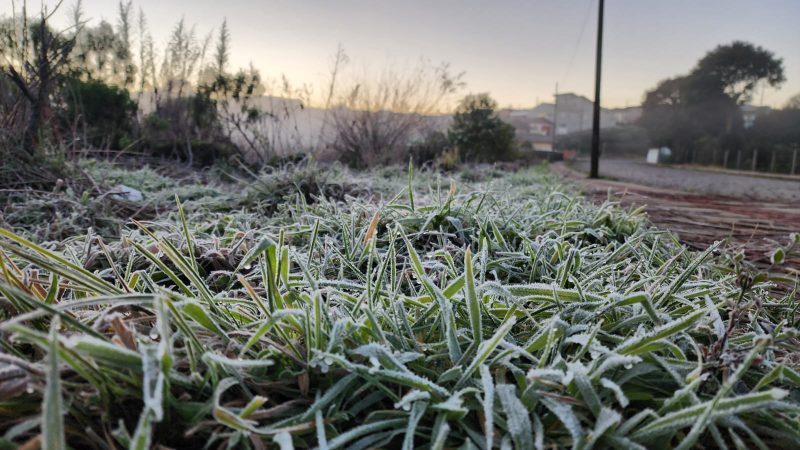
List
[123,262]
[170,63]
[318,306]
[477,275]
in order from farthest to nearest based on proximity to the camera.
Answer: [170,63] < [123,262] < [477,275] < [318,306]

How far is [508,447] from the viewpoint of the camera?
53 centimetres

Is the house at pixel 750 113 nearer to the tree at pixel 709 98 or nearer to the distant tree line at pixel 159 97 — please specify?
the tree at pixel 709 98

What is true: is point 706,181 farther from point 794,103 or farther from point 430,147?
point 430,147

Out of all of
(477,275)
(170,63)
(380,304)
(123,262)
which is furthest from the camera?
(170,63)

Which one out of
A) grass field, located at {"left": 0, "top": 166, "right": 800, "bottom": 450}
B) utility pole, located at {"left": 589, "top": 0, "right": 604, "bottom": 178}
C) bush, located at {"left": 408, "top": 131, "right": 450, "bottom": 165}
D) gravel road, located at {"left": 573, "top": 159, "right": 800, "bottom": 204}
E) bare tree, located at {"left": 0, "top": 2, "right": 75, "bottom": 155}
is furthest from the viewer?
utility pole, located at {"left": 589, "top": 0, "right": 604, "bottom": 178}

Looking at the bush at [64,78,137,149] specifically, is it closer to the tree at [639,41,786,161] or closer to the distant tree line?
the distant tree line

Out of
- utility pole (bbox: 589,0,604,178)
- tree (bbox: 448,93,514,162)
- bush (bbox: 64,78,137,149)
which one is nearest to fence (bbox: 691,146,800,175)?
utility pole (bbox: 589,0,604,178)

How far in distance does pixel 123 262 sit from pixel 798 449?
1.50 metres

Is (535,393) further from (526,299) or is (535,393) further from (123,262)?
(123,262)

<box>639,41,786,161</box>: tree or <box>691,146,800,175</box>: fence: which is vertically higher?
<box>639,41,786,161</box>: tree

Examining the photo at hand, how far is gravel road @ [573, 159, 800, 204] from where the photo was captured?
5.06 meters

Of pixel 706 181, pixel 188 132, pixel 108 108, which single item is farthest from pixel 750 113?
pixel 108 108

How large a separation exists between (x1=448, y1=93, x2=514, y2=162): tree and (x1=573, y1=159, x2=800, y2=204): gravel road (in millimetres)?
2279

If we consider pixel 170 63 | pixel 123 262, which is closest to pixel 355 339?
pixel 123 262
